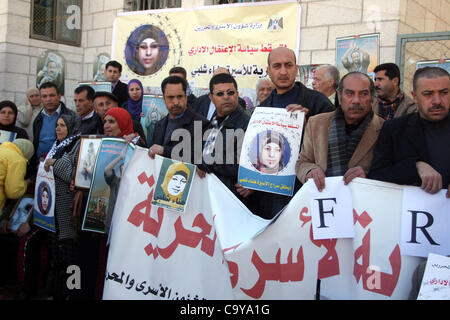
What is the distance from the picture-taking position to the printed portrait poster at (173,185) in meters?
3.37

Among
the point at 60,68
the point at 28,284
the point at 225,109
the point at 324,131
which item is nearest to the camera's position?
the point at 324,131

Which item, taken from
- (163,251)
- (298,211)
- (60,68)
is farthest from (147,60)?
(298,211)

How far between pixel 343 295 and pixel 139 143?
2003 millimetres

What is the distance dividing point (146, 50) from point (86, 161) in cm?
458

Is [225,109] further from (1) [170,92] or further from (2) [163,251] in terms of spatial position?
(2) [163,251]

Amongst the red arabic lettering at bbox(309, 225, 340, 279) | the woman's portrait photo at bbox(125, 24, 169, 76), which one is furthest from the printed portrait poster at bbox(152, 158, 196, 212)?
the woman's portrait photo at bbox(125, 24, 169, 76)

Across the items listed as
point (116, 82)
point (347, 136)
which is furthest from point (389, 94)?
point (116, 82)

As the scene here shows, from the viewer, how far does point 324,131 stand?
9.94 feet

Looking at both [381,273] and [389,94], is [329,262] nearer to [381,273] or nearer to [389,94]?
[381,273]

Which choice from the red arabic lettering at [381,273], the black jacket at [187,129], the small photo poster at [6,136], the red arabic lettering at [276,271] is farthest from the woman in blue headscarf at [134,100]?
the red arabic lettering at [381,273]

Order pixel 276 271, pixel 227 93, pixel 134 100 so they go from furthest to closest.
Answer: pixel 134 100 → pixel 227 93 → pixel 276 271

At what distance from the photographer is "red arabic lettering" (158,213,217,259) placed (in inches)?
127
